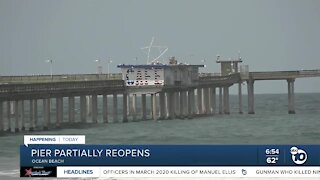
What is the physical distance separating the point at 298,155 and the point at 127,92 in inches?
3773

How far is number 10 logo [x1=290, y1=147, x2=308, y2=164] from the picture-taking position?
3431 centimetres

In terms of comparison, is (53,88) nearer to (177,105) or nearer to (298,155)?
(177,105)

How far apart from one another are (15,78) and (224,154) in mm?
100877

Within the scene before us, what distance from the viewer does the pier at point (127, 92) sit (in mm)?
105125

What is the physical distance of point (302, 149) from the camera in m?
34.3

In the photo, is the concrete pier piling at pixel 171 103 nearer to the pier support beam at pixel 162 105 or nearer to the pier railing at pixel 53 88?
the pier support beam at pixel 162 105

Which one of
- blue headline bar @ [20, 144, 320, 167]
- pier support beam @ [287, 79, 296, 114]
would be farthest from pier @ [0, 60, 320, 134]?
blue headline bar @ [20, 144, 320, 167]

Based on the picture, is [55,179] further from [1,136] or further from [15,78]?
[15,78]

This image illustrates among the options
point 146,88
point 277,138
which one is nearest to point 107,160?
point 277,138

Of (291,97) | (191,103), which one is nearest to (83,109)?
(191,103)

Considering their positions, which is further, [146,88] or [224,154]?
[146,88]

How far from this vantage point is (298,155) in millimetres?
34375

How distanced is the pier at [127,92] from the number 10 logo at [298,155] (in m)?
63.7

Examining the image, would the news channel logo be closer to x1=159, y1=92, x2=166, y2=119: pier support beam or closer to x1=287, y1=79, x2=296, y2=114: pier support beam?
x1=159, y1=92, x2=166, y2=119: pier support beam
